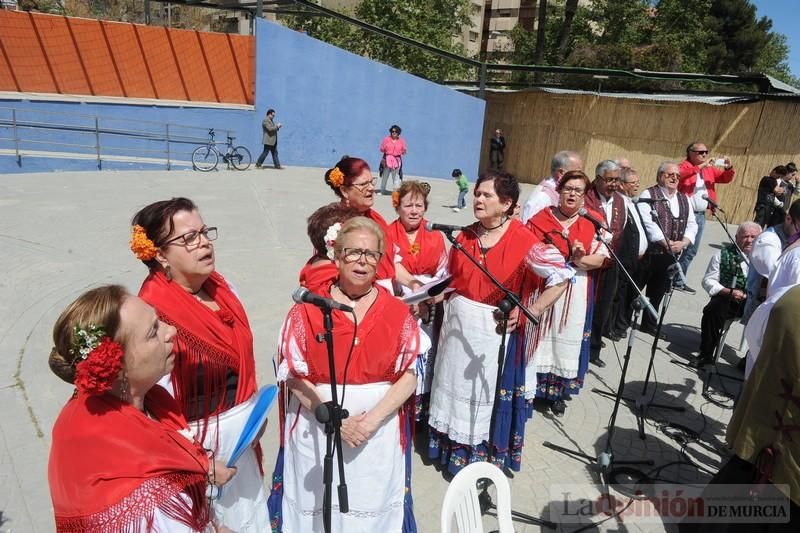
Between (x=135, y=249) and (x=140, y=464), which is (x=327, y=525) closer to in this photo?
(x=140, y=464)

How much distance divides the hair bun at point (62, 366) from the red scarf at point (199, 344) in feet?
2.27

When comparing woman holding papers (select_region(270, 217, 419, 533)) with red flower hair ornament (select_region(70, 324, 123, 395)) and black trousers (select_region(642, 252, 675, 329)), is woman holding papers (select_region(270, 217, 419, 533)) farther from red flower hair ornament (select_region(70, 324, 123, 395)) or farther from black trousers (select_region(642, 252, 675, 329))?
black trousers (select_region(642, 252, 675, 329))

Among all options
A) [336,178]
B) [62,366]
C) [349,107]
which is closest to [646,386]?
[336,178]

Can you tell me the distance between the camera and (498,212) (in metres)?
3.43

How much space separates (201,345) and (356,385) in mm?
719

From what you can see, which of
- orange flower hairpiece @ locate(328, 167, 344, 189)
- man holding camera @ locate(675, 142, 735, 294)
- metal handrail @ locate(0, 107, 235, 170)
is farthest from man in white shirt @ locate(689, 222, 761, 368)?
metal handrail @ locate(0, 107, 235, 170)

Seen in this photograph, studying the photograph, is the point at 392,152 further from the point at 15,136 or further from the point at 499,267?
the point at 499,267

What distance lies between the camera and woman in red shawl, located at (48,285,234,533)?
151cm

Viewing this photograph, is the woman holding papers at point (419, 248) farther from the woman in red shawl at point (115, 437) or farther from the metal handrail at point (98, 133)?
the metal handrail at point (98, 133)

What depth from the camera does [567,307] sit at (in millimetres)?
4609

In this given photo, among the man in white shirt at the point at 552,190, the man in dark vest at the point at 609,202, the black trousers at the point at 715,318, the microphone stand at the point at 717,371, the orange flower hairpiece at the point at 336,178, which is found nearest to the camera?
the orange flower hairpiece at the point at 336,178

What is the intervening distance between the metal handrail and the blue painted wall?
0.15ft

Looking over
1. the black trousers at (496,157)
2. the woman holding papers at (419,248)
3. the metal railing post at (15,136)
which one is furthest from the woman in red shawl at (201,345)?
the black trousers at (496,157)

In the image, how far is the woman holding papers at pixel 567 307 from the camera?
4.34m
